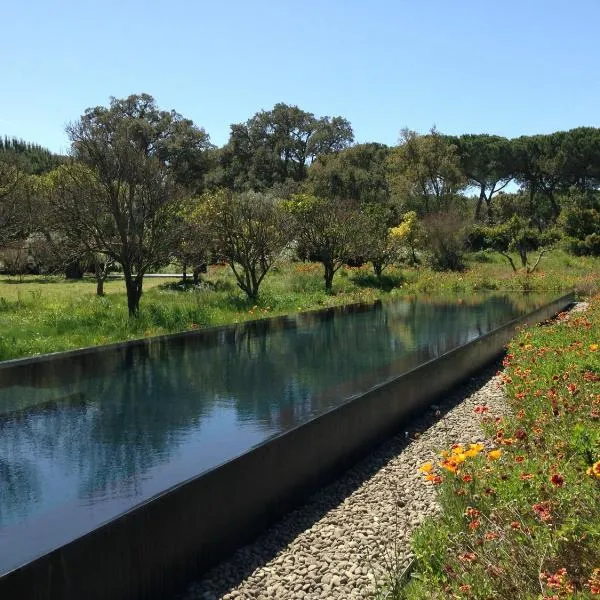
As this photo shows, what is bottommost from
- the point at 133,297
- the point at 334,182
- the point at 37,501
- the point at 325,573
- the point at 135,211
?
the point at 325,573

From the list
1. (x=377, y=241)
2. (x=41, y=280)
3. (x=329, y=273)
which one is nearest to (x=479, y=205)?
(x=377, y=241)

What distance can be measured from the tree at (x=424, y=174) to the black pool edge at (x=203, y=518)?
3075 cm

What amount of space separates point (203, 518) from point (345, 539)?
1.03 m

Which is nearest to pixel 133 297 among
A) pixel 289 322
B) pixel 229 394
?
pixel 289 322

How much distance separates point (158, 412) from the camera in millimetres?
6809

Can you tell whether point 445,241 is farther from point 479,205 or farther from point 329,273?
point 479,205

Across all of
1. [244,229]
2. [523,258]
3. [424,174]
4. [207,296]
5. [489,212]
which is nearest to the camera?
[207,296]

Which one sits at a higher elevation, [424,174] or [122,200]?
[424,174]

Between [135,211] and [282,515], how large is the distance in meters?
9.57

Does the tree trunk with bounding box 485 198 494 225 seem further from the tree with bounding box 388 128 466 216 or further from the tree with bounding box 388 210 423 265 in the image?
the tree with bounding box 388 210 423 265

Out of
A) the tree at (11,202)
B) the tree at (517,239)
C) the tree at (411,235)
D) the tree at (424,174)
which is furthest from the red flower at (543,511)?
the tree at (424,174)

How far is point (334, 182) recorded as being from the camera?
120 ft

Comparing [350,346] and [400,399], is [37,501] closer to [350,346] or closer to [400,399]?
[400,399]

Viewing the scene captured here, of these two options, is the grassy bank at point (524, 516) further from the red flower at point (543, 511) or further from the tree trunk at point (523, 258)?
the tree trunk at point (523, 258)
